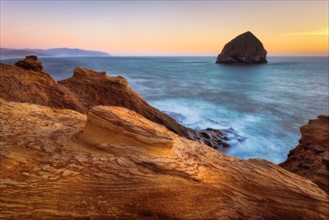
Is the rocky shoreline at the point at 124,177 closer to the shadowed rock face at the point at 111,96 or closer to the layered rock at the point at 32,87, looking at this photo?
the layered rock at the point at 32,87

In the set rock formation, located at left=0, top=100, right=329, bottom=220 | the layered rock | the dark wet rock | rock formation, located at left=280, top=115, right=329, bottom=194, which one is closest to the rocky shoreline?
rock formation, located at left=0, top=100, right=329, bottom=220

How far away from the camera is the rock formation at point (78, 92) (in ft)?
40.3

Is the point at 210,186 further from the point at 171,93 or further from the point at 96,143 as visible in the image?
the point at 171,93

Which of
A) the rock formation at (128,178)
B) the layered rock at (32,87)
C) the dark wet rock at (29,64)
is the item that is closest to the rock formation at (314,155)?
the rock formation at (128,178)

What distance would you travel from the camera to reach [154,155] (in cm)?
609

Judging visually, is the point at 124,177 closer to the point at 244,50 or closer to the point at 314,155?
the point at 314,155

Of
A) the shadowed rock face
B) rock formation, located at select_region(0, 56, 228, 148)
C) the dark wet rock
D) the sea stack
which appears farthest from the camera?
the sea stack

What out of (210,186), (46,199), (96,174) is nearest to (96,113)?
(96,174)

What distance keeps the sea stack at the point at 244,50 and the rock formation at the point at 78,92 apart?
122336 mm

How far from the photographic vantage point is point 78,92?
15945 mm

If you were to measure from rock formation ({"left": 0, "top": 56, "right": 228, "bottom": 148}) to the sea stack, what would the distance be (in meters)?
122

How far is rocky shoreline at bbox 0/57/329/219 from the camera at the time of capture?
16.0ft

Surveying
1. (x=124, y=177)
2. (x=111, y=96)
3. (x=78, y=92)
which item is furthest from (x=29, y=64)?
(x=124, y=177)

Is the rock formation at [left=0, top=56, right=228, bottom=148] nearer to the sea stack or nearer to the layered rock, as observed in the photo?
the layered rock
